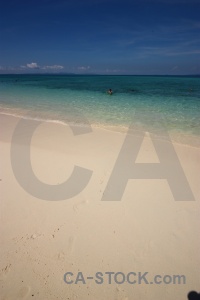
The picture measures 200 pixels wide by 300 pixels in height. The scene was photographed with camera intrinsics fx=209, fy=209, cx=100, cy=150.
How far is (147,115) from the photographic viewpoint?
1367 centimetres

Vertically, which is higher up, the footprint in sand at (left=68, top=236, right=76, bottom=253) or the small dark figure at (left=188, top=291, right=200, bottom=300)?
the footprint in sand at (left=68, top=236, right=76, bottom=253)

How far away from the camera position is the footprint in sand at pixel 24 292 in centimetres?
289

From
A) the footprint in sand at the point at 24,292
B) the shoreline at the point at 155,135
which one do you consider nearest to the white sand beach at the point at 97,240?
the footprint in sand at the point at 24,292

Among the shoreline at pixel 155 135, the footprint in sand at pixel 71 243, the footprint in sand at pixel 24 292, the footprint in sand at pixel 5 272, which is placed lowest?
the footprint in sand at pixel 24 292

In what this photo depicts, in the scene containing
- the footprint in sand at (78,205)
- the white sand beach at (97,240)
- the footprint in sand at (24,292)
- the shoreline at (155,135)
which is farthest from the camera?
the shoreline at (155,135)

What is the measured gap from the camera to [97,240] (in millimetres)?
3717

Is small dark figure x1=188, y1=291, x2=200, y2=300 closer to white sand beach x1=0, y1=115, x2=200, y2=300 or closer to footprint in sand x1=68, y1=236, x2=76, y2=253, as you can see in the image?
white sand beach x1=0, y1=115, x2=200, y2=300

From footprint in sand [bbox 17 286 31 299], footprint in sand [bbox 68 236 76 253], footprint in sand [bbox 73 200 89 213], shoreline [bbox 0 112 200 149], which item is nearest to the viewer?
footprint in sand [bbox 17 286 31 299]

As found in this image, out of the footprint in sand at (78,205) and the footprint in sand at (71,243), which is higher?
the footprint in sand at (78,205)

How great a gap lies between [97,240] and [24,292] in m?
1.34

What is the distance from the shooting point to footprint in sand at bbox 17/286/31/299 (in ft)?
9.47

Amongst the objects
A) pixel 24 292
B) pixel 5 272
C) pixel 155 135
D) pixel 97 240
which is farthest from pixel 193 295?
pixel 155 135

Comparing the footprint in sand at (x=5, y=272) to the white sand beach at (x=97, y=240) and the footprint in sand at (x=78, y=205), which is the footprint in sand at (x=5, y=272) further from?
the footprint in sand at (x=78, y=205)

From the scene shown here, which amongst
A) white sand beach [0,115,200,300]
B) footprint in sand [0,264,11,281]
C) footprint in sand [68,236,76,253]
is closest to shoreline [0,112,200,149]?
white sand beach [0,115,200,300]
